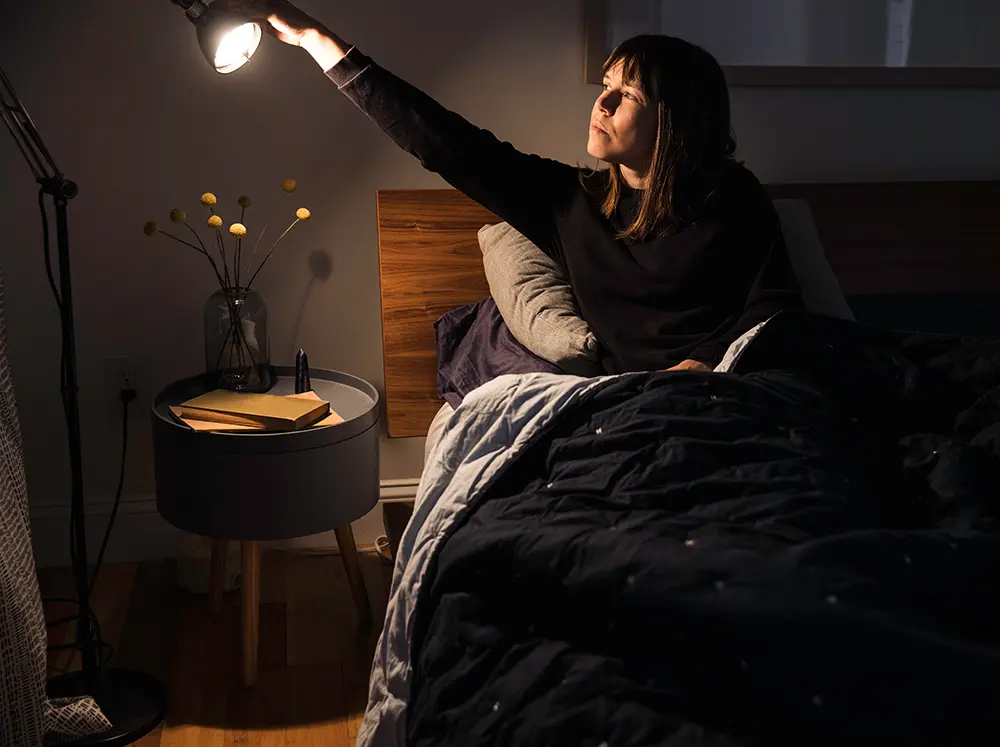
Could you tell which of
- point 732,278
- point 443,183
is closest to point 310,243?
point 443,183

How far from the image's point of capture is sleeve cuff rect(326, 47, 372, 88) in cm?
189

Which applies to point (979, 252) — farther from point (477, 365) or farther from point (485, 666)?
point (485, 666)

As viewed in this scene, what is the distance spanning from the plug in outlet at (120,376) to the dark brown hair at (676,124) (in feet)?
3.70

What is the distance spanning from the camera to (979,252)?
8.02 ft

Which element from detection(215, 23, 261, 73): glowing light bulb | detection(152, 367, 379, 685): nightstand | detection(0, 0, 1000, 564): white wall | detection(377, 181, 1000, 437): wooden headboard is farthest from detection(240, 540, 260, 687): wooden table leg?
detection(215, 23, 261, 73): glowing light bulb

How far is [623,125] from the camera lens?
1911 mm

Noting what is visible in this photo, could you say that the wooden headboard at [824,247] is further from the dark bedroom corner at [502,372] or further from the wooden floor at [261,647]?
the wooden floor at [261,647]

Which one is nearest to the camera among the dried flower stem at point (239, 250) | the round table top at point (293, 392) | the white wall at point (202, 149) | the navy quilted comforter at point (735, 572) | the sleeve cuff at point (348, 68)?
the navy quilted comforter at point (735, 572)

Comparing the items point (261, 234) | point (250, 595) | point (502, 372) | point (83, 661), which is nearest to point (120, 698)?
point (83, 661)

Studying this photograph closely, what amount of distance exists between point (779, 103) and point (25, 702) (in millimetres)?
1987

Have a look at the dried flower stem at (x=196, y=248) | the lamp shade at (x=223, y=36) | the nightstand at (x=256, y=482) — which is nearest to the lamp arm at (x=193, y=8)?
the lamp shade at (x=223, y=36)

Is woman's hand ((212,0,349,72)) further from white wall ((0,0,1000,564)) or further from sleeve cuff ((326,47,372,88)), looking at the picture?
white wall ((0,0,1000,564))

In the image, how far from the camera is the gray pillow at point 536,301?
1.88 metres

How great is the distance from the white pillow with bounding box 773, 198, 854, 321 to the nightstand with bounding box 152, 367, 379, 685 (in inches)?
34.7
